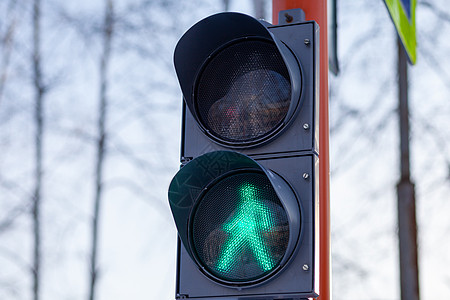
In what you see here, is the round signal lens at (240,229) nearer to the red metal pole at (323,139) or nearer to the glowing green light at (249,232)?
the glowing green light at (249,232)

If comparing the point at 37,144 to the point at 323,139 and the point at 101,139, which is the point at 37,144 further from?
the point at 323,139

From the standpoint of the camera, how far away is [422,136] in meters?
7.39

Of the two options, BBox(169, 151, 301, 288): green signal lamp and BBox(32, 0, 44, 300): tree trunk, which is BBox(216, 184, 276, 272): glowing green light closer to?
BBox(169, 151, 301, 288): green signal lamp

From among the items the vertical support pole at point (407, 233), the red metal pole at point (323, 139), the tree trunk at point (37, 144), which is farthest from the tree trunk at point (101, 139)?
the red metal pole at point (323, 139)

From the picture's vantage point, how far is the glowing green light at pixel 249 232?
1.92 m

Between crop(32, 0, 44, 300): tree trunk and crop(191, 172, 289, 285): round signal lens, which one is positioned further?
crop(32, 0, 44, 300): tree trunk

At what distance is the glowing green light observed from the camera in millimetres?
1918

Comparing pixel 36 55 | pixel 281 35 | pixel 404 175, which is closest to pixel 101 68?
pixel 36 55

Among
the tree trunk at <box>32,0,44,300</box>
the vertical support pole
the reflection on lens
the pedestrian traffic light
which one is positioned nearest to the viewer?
the pedestrian traffic light

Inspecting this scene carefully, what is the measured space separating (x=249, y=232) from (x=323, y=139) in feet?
1.10

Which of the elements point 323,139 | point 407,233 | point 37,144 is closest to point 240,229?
point 323,139

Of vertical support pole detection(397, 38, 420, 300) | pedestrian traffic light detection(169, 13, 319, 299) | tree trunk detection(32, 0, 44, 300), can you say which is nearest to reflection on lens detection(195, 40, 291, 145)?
pedestrian traffic light detection(169, 13, 319, 299)

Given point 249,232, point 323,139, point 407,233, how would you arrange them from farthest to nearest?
1. point 407,233
2. point 323,139
3. point 249,232

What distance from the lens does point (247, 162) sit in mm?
1958
